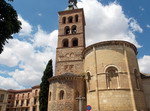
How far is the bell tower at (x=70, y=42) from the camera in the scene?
914 inches

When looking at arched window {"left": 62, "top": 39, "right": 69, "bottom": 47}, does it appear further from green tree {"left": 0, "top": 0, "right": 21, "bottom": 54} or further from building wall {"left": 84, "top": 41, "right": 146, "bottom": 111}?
green tree {"left": 0, "top": 0, "right": 21, "bottom": 54}

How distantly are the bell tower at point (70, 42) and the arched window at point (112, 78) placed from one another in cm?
732

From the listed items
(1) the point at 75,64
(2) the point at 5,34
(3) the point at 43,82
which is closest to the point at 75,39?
(1) the point at 75,64

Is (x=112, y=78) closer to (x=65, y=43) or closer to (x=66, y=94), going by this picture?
(x=66, y=94)

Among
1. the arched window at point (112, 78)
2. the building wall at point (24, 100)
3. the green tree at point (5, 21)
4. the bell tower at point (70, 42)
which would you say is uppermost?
the bell tower at point (70, 42)

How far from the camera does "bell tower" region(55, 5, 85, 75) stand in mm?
23219

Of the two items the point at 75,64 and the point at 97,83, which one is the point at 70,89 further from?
the point at 75,64

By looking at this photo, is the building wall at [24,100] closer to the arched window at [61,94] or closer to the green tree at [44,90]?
the green tree at [44,90]

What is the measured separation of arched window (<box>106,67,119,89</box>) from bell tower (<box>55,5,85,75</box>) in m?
7.32

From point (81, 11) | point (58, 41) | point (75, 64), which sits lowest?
point (75, 64)

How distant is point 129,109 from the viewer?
13742 millimetres

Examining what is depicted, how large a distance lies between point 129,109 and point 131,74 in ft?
12.9

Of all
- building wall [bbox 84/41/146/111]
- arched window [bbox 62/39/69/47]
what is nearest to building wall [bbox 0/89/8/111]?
arched window [bbox 62/39/69/47]

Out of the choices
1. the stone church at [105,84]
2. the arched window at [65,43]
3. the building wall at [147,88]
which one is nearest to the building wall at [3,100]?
the arched window at [65,43]
